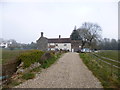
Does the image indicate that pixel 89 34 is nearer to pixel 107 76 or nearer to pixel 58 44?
pixel 58 44

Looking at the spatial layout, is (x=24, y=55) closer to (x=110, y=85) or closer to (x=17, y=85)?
(x=17, y=85)

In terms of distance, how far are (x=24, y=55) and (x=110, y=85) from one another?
633 cm

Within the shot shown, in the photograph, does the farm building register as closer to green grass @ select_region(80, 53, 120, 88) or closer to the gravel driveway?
green grass @ select_region(80, 53, 120, 88)

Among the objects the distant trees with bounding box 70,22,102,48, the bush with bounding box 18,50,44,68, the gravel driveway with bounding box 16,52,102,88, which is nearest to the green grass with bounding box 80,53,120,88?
the gravel driveway with bounding box 16,52,102,88

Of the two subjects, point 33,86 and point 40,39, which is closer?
point 33,86

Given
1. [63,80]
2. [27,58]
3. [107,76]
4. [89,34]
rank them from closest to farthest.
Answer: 1. [63,80]
2. [107,76]
3. [27,58]
4. [89,34]

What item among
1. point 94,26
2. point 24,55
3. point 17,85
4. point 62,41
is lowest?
point 17,85

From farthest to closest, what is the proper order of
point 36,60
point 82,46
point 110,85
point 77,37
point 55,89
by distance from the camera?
point 77,37 < point 82,46 < point 36,60 < point 110,85 < point 55,89

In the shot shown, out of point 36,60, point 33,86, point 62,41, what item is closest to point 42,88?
point 33,86

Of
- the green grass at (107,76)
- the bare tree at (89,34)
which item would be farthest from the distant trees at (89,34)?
the green grass at (107,76)

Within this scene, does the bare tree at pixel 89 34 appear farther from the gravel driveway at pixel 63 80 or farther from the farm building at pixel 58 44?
the gravel driveway at pixel 63 80

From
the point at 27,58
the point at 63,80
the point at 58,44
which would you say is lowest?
the point at 63,80

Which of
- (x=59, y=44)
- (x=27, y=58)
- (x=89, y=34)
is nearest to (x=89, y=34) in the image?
(x=89, y=34)

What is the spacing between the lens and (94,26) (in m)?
47.7
